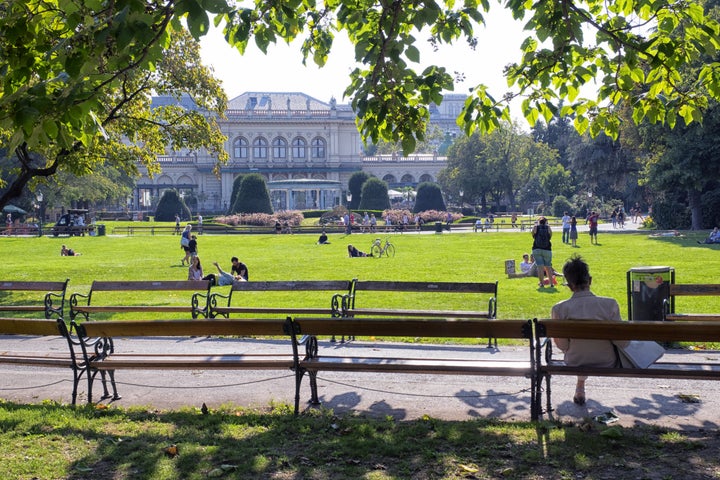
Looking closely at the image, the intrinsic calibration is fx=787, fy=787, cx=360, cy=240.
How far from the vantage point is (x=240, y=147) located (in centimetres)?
10069

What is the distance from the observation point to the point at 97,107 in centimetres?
549

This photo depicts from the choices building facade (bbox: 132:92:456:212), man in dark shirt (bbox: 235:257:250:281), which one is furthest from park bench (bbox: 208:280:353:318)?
building facade (bbox: 132:92:456:212)

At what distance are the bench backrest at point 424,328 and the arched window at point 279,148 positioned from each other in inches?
3802

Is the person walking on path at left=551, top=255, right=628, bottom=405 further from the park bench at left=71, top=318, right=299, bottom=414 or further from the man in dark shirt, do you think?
the man in dark shirt

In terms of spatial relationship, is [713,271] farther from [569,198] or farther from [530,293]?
[569,198]

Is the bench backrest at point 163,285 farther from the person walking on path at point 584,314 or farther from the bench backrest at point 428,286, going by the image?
the person walking on path at point 584,314

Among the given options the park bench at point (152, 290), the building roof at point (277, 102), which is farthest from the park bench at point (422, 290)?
the building roof at point (277, 102)

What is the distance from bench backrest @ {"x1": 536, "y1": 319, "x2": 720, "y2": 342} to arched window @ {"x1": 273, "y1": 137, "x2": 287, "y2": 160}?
97.3 meters

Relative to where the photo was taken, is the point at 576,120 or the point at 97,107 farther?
the point at 576,120

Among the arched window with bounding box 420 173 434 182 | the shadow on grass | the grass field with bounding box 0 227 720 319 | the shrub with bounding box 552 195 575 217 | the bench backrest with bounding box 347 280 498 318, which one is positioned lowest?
the shadow on grass

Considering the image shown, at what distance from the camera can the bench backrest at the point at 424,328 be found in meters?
6.05

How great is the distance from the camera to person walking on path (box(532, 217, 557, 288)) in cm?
1620

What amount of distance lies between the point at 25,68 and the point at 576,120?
5.45 metres

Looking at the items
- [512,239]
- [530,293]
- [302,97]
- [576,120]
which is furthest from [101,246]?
[302,97]
